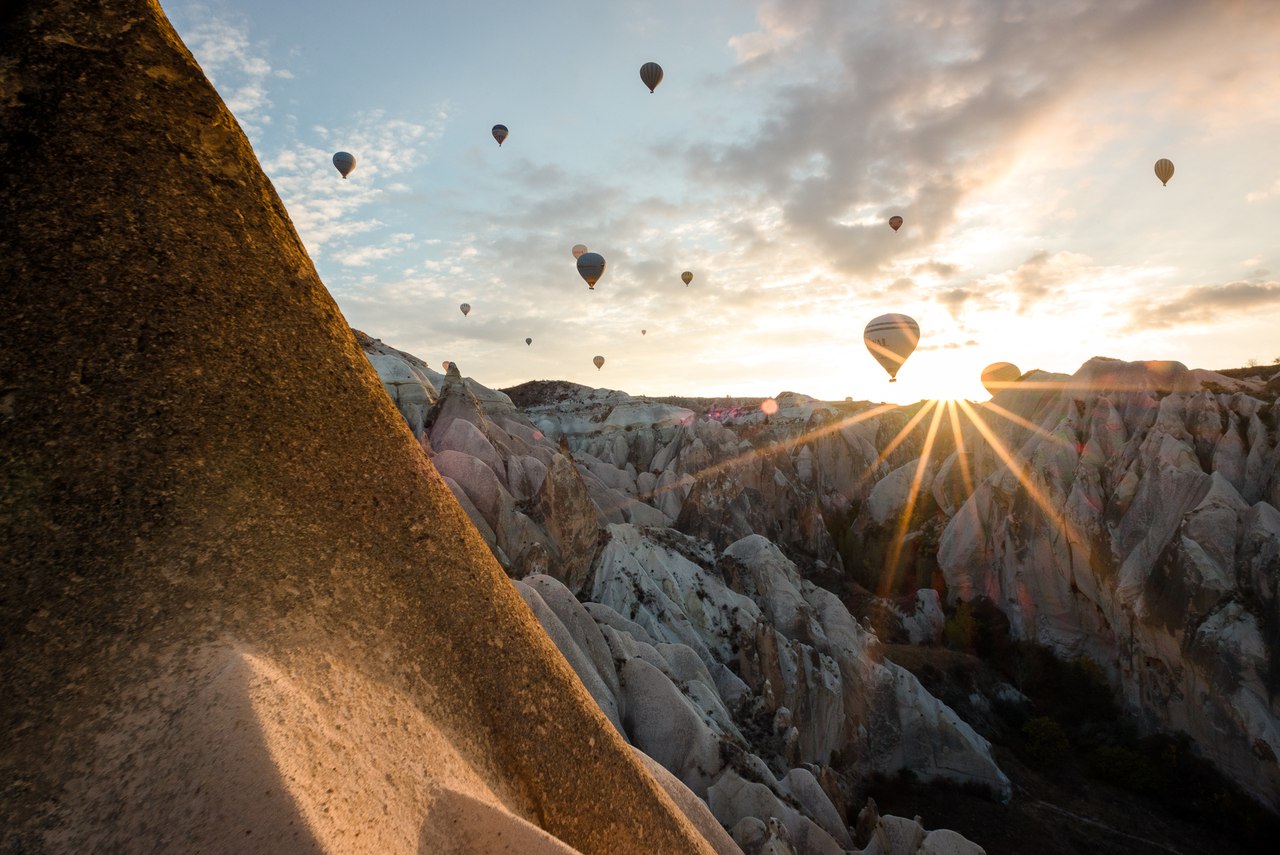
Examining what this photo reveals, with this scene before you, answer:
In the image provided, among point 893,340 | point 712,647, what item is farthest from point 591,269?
point 712,647

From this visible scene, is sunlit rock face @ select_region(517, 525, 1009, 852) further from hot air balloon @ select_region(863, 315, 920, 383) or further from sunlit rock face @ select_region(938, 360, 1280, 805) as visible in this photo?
hot air balloon @ select_region(863, 315, 920, 383)

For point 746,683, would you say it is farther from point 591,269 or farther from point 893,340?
point 893,340

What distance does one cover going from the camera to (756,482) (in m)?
52.7

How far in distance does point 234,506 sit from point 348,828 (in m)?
1.59

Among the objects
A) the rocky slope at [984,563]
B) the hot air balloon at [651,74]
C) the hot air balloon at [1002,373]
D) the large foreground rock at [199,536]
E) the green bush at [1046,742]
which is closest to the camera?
the large foreground rock at [199,536]

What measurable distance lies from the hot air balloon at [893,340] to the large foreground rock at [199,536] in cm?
4488

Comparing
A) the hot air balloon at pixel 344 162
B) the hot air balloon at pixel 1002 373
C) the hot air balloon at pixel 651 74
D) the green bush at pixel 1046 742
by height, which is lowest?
the green bush at pixel 1046 742

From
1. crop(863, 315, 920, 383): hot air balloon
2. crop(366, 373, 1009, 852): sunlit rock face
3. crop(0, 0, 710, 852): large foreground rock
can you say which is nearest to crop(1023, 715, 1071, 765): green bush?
crop(366, 373, 1009, 852): sunlit rock face

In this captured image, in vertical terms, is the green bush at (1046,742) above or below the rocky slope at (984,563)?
below

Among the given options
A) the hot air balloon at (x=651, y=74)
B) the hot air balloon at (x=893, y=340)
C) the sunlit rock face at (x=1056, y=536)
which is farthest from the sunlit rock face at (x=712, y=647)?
the hot air balloon at (x=651, y=74)

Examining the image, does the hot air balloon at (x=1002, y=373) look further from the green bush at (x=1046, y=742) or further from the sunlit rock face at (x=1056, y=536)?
the green bush at (x=1046, y=742)

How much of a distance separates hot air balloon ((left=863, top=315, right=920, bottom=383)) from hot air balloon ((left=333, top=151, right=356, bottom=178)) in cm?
3790

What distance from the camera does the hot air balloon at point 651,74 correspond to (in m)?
38.6

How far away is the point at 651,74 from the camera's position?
3881cm
